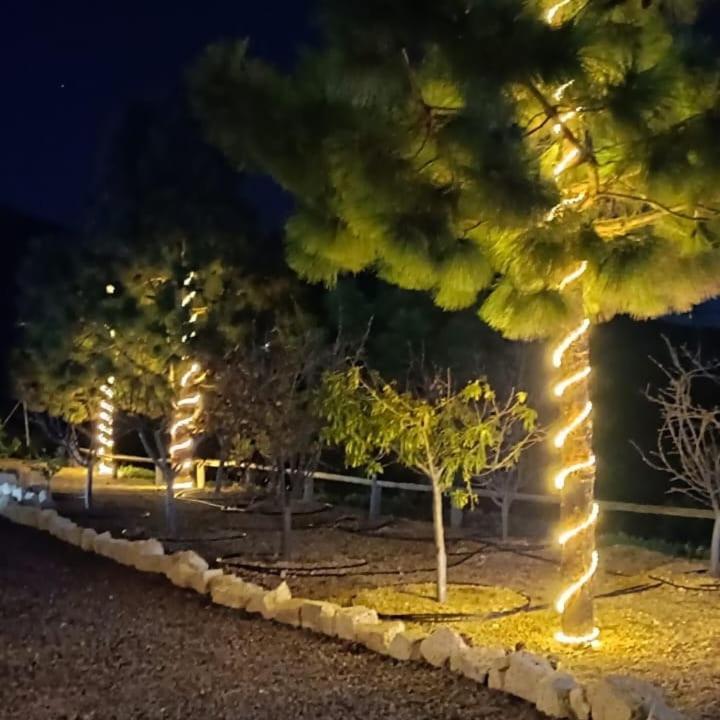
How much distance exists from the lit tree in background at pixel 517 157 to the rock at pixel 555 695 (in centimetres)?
143

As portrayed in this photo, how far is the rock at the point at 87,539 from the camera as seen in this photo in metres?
9.13

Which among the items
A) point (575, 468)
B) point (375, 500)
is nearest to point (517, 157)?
point (575, 468)

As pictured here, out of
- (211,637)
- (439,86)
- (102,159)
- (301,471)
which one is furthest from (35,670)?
(102,159)

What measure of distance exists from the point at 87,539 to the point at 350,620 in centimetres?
390

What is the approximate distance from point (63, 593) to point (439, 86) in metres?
3.92

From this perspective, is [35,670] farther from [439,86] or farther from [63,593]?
[439,86]

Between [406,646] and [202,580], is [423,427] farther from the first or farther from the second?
[406,646]

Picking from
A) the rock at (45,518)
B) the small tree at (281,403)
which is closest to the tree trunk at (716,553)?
the small tree at (281,403)

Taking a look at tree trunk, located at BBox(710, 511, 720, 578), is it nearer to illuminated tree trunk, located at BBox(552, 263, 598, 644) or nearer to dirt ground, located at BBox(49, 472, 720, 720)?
dirt ground, located at BBox(49, 472, 720, 720)

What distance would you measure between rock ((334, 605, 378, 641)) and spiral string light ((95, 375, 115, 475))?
18.6 ft

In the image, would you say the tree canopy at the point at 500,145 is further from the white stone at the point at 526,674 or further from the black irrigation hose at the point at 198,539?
the black irrigation hose at the point at 198,539

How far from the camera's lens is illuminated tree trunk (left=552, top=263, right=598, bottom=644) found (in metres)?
6.13

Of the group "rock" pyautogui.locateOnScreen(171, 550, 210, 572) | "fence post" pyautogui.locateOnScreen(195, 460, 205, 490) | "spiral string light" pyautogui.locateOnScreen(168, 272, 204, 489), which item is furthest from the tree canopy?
"fence post" pyautogui.locateOnScreen(195, 460, 205, 490)

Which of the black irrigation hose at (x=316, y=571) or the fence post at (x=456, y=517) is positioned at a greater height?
the fence post at (x=456, y=517)
